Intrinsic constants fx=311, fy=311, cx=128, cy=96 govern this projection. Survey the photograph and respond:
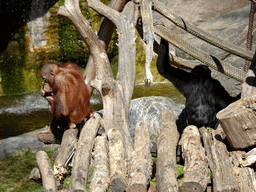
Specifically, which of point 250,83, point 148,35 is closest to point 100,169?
point 148,35

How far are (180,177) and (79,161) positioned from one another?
222 centimetres

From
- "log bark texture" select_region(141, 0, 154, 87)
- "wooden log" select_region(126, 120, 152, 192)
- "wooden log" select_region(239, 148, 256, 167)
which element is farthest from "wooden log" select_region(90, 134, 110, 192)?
"wooden log" select_region(239, 148, 256, 167)

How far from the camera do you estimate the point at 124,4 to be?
420 centimetres

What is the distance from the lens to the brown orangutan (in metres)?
3.50

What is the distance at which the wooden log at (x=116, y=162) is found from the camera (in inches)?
92.1

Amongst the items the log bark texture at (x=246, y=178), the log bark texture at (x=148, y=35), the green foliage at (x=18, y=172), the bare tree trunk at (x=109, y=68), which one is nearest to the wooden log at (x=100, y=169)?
the bare tree trunk at (x=109, y=68)

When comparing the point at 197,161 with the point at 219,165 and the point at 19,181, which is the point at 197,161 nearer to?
the point at 219,165

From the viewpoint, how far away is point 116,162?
101 inches

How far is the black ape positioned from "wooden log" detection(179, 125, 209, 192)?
1.03 metres

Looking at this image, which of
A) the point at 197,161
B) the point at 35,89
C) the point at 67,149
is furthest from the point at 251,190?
the point at 35,89

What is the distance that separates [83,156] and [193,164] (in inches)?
37.6

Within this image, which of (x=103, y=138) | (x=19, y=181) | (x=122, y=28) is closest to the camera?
(x=103, y=138)

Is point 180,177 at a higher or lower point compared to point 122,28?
lower

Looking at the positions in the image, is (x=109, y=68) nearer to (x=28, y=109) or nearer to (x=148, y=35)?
(x=148, y=35)
